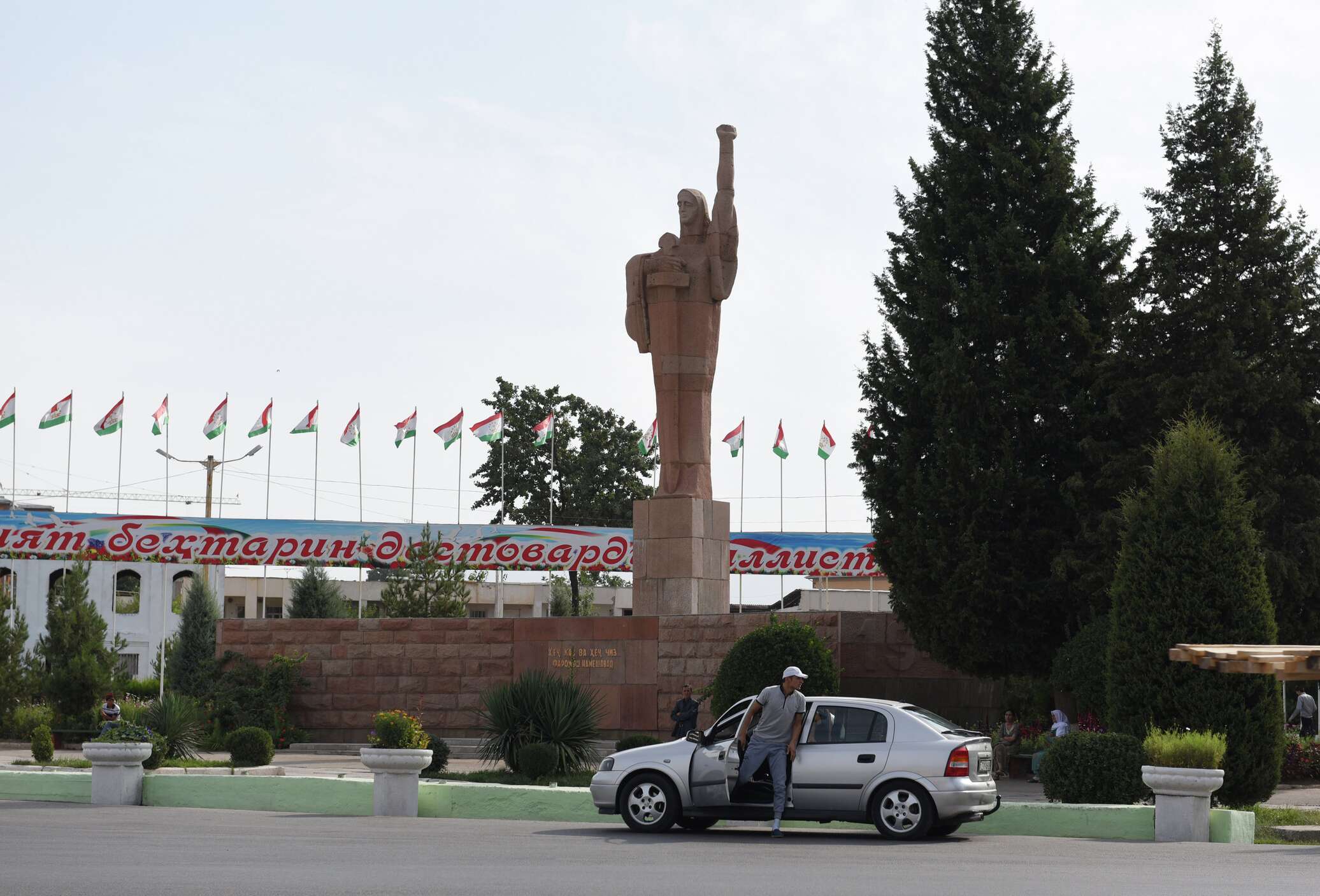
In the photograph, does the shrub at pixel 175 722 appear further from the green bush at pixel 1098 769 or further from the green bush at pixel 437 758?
the green bush at pixel 1098 769

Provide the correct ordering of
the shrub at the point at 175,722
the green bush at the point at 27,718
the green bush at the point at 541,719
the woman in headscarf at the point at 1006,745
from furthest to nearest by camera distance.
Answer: the green bush at the point at 27,718
the woman in headscarf at the point at 1006,745
the shrub at the point at 175,722
the green bush at the point at 541,719

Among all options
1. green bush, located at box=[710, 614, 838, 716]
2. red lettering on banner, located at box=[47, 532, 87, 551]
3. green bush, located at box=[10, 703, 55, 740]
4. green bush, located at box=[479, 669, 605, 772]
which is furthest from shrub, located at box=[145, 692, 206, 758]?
red lettering on banner, located at box=[47, 532, 87, 551]

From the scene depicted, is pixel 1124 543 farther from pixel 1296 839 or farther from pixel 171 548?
pixel 171 548

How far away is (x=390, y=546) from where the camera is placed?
49.1 m

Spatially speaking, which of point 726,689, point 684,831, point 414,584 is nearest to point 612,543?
point 414,584

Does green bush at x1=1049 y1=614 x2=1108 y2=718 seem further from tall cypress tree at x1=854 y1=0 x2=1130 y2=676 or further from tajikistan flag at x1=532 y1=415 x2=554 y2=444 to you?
tajikistan flag at x1=532 y1=415 x2=554 y2=444

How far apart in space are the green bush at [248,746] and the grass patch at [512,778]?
307 cm

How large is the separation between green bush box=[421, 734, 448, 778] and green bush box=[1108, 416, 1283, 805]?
9591 mm

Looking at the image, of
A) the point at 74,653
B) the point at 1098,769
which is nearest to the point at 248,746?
the point at 74,653

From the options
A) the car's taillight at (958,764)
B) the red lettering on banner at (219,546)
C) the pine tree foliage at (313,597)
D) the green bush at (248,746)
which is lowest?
the green bush at (248,746)

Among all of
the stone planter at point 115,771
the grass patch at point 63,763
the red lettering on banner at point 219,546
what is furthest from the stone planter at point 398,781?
the red lettering on banner at point 219,546

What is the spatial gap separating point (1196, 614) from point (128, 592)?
2047 inches

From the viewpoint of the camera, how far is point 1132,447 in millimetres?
26500

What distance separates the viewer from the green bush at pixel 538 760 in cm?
2153
